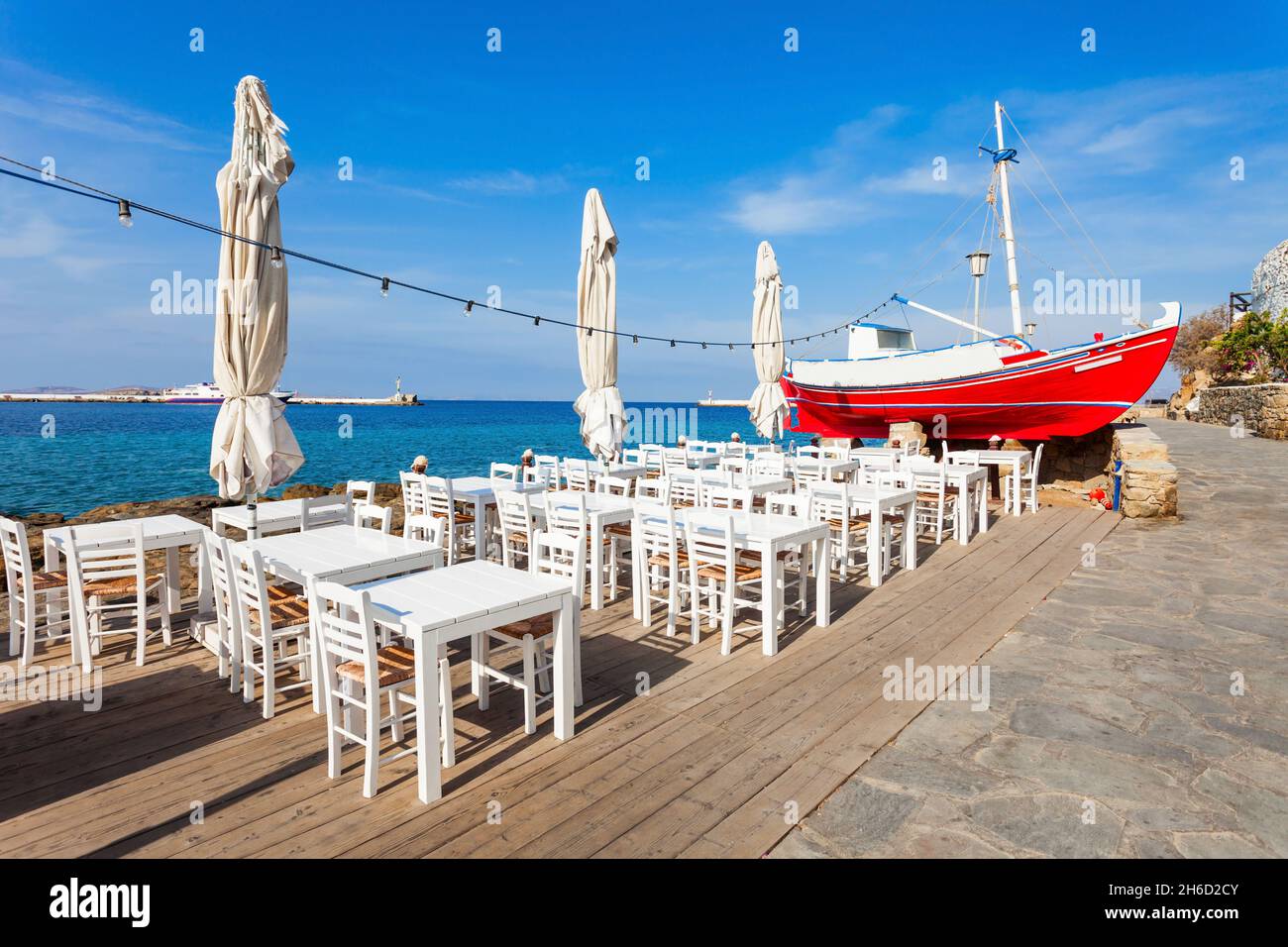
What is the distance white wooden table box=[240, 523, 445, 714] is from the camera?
396 cm

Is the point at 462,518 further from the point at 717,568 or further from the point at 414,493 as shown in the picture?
the point at 717,568

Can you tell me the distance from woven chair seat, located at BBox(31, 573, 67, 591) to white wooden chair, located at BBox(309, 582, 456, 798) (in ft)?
9.10

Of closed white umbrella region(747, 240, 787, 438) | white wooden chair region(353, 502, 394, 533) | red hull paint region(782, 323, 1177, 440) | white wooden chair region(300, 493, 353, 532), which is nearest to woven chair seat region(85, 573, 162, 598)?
white wooden chair region(300, 493, 353, 532)

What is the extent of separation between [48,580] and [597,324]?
5303mm

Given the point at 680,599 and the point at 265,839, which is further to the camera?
the point at 680,599

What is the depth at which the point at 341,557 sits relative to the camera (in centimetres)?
426

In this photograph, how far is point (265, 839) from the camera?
9.20ft

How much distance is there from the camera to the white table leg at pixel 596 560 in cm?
598

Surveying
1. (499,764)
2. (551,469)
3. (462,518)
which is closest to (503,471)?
(551,469)

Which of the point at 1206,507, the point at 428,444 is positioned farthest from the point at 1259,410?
the point at 428,444

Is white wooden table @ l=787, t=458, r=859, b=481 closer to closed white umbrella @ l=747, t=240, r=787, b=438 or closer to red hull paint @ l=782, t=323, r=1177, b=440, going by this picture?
closed white umbrella @ l=747, t=240, r=787, b=438

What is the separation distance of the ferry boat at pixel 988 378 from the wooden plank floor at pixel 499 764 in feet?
36.0
